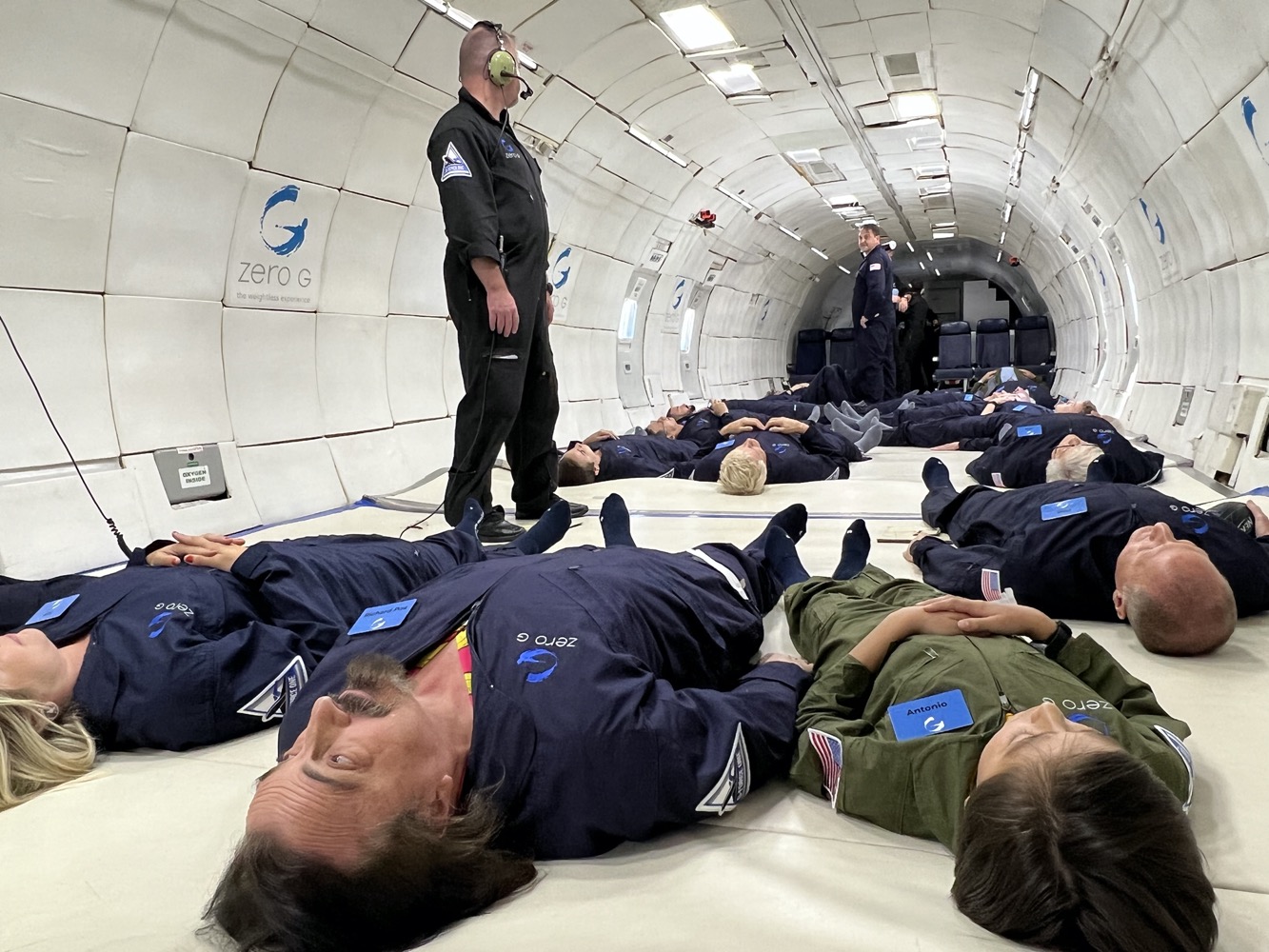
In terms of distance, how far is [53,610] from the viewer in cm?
237

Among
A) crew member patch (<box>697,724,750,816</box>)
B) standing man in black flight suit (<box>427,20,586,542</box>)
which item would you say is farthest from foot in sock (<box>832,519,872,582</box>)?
standing man in black flight suit (<box>427,20,586,542</box>)

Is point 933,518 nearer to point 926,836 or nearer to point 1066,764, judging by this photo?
point 926,836

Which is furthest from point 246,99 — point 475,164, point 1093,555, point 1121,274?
point 1121,274

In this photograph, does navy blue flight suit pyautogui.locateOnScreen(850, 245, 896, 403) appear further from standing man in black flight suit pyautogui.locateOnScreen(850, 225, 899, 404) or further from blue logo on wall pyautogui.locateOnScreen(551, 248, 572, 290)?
blue logo on wall pyautogui.locateOnScreen(551, 248, 572, 290)

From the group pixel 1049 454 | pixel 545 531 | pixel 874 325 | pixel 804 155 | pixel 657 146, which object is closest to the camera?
pixel 545 531

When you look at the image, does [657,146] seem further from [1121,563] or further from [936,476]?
[1121,563]

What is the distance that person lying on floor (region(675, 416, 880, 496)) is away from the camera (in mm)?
5559

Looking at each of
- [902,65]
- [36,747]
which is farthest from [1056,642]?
[902,65]

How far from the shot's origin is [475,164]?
4.14 m

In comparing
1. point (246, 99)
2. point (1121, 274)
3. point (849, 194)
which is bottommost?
point (1121, 274)

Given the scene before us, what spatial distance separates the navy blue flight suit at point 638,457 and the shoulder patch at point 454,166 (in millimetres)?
2808

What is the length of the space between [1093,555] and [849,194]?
38.3 feet

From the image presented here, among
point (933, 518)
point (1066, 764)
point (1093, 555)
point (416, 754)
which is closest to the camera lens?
point (1066, 764)

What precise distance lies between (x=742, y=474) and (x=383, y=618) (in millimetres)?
3651
